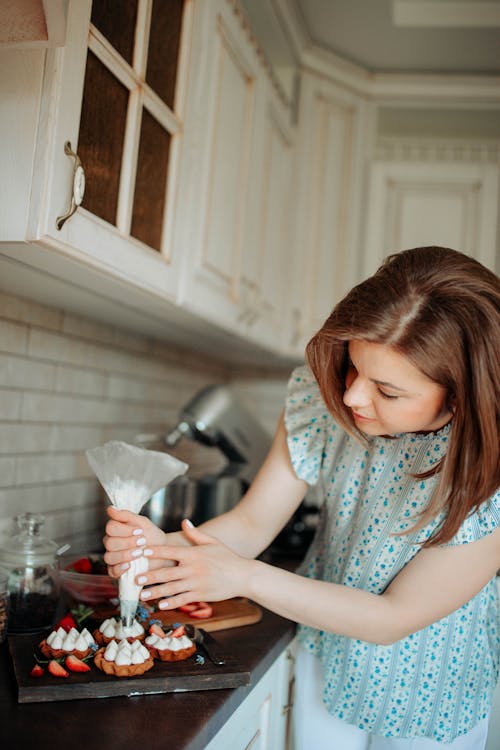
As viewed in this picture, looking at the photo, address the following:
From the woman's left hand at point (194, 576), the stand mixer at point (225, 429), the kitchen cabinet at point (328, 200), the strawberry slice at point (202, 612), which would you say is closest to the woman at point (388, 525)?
the woman's left hand at point (194, 576)

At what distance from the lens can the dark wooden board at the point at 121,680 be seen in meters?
0.88

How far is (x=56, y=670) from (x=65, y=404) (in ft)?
2.62

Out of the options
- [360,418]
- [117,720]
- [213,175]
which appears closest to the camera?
[117,720]

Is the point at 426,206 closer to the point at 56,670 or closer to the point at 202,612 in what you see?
the point at 202,612

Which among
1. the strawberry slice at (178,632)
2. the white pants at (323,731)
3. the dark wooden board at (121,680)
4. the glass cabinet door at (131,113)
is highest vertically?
the glass cabinet door at (131,113)

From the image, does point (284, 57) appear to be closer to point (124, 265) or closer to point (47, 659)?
point (124, 265)

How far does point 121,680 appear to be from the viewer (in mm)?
907

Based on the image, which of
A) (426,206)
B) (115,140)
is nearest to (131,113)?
(115,140)

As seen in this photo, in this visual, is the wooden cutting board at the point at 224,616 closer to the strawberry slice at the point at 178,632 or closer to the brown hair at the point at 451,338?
the strawberry slice at the point at 178,632

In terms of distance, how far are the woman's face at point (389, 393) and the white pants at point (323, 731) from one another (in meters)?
0.50

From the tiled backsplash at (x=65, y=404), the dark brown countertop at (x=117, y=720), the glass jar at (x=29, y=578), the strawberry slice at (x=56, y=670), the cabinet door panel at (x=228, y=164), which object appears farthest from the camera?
the cabinet door panel at (x=228, y=164)

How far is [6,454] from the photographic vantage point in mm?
1406

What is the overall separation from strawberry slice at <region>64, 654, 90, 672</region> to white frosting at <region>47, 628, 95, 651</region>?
26 millimetres

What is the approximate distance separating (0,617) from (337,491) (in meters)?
0.57
